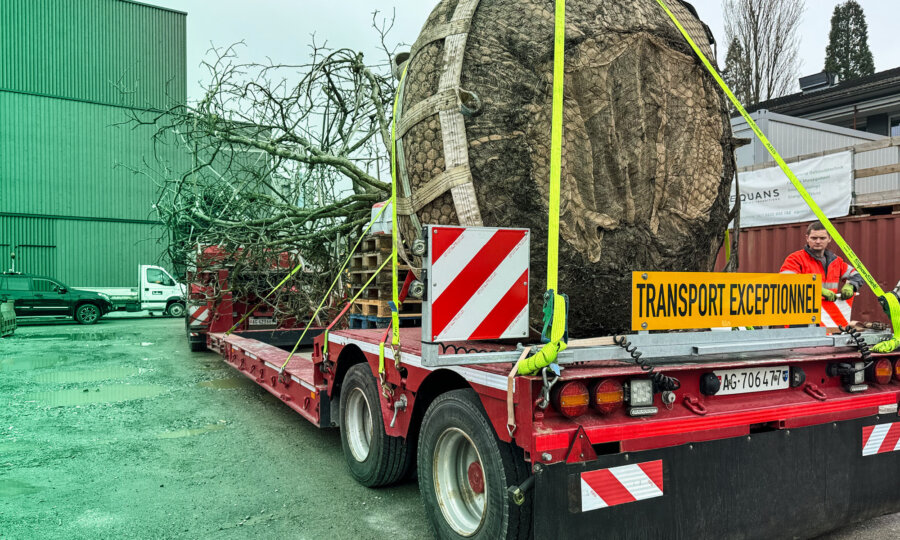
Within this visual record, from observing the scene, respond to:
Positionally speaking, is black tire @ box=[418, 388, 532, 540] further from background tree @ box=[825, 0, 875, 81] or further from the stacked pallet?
background tree @ box=[825, 0, 875, 81]

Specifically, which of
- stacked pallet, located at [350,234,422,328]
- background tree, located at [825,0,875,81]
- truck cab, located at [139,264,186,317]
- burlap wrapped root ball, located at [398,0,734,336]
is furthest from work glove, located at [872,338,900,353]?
background tree, located at [825,0,875,81]

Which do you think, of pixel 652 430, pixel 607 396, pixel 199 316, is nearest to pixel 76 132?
pixel 199 316

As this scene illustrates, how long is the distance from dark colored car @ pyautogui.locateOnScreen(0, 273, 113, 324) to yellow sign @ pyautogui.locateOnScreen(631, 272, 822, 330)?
764 inches

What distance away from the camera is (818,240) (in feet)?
15.3

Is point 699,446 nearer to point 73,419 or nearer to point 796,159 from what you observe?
point 73,419

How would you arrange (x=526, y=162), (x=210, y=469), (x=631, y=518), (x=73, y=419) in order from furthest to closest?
(x=73, y=419) < (x=210, y=469) < (x=526, y=162) < (x=631, y=518)

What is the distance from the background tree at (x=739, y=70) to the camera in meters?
21.8

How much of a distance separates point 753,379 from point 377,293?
3645 mm

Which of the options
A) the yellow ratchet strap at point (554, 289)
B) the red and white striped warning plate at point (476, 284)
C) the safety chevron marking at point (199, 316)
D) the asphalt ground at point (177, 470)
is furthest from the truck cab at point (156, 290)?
the yellow ratchet strap at point (554, 289)

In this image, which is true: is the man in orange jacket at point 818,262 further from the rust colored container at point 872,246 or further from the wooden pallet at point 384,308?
the rust colored container at point 872,246

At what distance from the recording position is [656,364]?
2572mm

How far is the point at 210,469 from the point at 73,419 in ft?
8.39

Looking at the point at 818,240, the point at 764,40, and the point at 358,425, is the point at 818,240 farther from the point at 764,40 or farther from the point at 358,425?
the point at 764,40

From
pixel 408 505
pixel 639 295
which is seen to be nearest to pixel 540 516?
pixel 639 295
